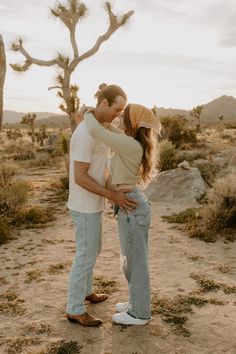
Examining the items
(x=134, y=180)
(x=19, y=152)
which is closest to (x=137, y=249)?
(x=134, y=180)

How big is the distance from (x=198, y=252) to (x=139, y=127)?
323cm

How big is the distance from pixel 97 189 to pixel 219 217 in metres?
3.97

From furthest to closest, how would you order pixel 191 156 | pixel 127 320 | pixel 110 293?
pixel 191 156
pixel 110 293
pixel 127 320

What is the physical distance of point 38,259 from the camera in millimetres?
5809

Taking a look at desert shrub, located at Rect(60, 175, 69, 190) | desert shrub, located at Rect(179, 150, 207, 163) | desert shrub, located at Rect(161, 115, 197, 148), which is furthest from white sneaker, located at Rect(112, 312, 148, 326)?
desert shrub, located at Rect(161, 115, 197, 148)

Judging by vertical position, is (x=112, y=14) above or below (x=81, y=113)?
above

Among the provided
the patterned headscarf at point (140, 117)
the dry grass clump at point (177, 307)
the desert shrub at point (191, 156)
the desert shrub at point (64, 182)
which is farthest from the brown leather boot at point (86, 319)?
the desert shrub at point (191, 156)

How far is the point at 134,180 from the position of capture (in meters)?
3.45

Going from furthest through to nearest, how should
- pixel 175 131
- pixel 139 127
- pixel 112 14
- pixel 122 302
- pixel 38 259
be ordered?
pixel 175 131 → pixel 112 14 → pixel 38 259 → pixel 122 302 → pixel 139 127

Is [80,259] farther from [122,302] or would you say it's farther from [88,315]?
[122,302]

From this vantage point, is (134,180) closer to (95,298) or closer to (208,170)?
(95,298)

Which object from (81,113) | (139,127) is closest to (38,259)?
(81,113)

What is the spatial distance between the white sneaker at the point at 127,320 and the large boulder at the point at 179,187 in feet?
18.4

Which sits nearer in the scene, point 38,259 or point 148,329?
point 148,329
